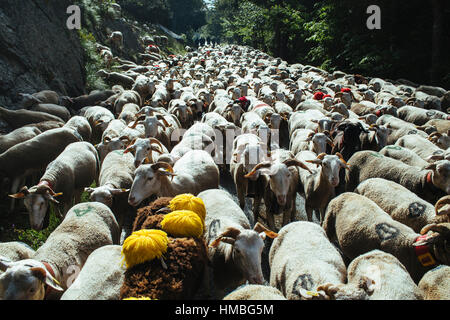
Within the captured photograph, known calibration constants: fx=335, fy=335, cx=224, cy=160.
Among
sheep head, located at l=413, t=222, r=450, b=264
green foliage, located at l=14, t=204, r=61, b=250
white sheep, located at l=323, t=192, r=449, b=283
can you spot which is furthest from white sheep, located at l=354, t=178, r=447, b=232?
green foliage, located at l=14, t=204, r=61, b=250

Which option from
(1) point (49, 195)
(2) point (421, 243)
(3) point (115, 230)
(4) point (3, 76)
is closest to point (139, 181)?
(3) point (115, 230)

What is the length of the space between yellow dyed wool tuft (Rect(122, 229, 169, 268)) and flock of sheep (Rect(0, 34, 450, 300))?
6.4 inches

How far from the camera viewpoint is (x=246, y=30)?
169ft

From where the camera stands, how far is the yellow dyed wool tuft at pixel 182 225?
389 centimetres

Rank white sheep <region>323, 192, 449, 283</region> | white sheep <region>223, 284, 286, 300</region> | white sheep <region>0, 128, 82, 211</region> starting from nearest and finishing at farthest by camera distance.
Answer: white sheep <region>223, 284, 286, 300</region>
white sheep <region>323, 192, 449, 283</region>
white sheep <region>0, 128, 82, 211</region>

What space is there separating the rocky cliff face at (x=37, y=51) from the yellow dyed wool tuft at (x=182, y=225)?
8649 mm

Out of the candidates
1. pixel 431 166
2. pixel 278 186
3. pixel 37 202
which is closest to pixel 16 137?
pixel 37 202

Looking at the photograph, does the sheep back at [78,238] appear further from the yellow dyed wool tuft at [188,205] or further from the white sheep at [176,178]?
the yellow dyed wool tuft at [188,205]

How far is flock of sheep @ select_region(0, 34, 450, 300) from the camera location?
11.3ft

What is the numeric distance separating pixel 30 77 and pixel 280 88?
1077 cm

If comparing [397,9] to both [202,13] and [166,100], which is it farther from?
[202,13]

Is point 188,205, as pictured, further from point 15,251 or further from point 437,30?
point 437,30

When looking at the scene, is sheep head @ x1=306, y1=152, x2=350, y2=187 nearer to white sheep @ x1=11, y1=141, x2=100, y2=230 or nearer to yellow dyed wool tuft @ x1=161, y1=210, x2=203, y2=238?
yellow dyed wool tuft @ x1=161, y1=210, x2=203, y2=238

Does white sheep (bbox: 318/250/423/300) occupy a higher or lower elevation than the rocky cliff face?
lower
